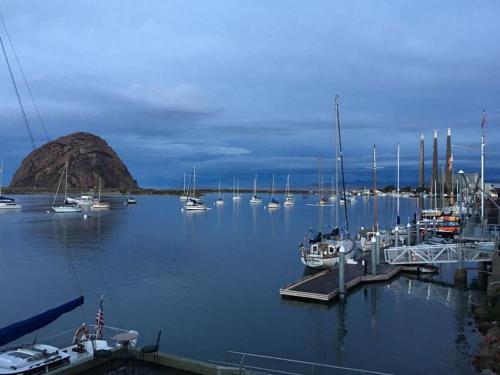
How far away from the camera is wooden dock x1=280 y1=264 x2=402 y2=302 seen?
3203 centimetres

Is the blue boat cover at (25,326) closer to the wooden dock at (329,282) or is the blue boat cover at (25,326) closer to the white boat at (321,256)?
the wooden dock at (329,282)

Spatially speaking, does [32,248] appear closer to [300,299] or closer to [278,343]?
[300,299]

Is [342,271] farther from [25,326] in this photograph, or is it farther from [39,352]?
[25,326]

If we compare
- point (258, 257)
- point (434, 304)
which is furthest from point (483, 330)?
point (258, 257)

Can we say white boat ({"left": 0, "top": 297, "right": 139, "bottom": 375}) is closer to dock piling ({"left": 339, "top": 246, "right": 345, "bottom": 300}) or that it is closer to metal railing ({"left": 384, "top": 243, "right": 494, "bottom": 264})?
dock piling ({"left": 339, "top": 246, "right": 345, "bottom": 300})

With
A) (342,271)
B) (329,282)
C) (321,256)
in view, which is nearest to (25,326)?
(342,271)

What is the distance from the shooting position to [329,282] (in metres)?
35.4

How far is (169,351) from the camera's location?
2311cm

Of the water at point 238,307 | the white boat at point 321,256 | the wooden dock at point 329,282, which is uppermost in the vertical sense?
the white boat at point 321,256

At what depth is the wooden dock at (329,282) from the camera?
32031 mm

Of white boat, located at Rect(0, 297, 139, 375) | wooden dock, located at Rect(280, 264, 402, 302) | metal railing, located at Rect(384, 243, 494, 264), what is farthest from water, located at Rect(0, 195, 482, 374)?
white boat, located at Rect(0, 297, 139, 375)

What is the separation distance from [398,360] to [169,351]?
10.4 m

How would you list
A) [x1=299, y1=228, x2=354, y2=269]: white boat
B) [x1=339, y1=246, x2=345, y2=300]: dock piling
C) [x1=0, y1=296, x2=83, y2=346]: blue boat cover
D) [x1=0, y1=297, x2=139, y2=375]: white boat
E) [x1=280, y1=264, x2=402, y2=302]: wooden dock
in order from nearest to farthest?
1. [x1=0, y1=296, x2=83, y2=346]: blue boat cover
2. [x1=0, y1=297, x2=139, y2=375]: white boat
3. [x1=280, y1=264, x2=402, y2=302]: wooden dock
4. [x1=339, y1=246, x2=345, y2=300]: dock piling
5. [x1=299, y1=228, x2=354, y2=269]: white boat

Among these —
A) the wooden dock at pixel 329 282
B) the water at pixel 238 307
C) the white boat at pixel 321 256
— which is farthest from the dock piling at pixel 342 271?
the white boat at pixel 321 256
